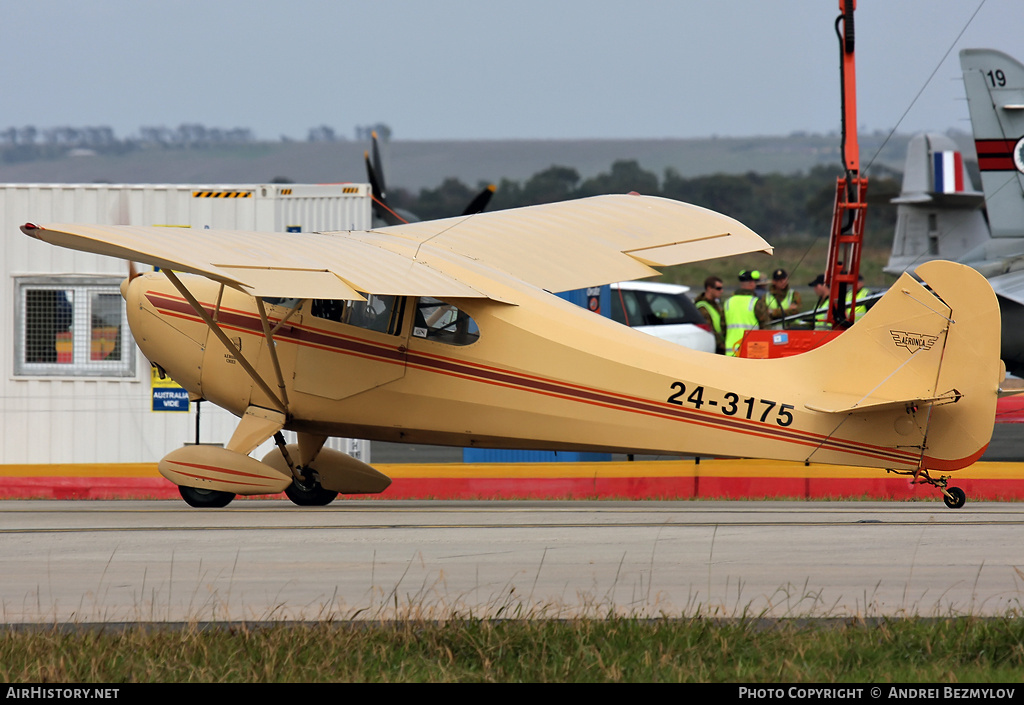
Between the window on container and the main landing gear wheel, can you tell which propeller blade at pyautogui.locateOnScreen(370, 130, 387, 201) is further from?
the main landing gear wheel

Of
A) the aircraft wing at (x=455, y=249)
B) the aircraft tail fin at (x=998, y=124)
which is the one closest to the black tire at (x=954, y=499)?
the aircraft wing at (x=455, y=249)

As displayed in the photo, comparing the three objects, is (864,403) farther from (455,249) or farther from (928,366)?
(455,249)

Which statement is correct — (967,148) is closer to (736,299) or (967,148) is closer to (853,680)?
(736,299)

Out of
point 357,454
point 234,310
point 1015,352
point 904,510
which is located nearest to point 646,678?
point 904,510

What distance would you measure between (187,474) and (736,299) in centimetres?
→ 959

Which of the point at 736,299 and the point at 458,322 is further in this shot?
the point at 736,299

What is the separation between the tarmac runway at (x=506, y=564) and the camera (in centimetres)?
580

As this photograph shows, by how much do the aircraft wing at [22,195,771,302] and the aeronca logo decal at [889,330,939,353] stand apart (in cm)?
215

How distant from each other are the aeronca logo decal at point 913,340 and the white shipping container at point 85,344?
286 inches

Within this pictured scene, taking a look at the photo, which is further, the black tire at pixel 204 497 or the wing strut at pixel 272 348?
the black tire at pixel 204 497

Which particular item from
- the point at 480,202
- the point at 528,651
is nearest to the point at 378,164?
the point at 480,202

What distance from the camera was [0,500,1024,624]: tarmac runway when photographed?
5.80 m

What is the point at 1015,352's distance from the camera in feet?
57.1

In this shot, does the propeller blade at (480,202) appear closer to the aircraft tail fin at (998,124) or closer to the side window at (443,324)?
the aircraft tail fin at (998,124)
